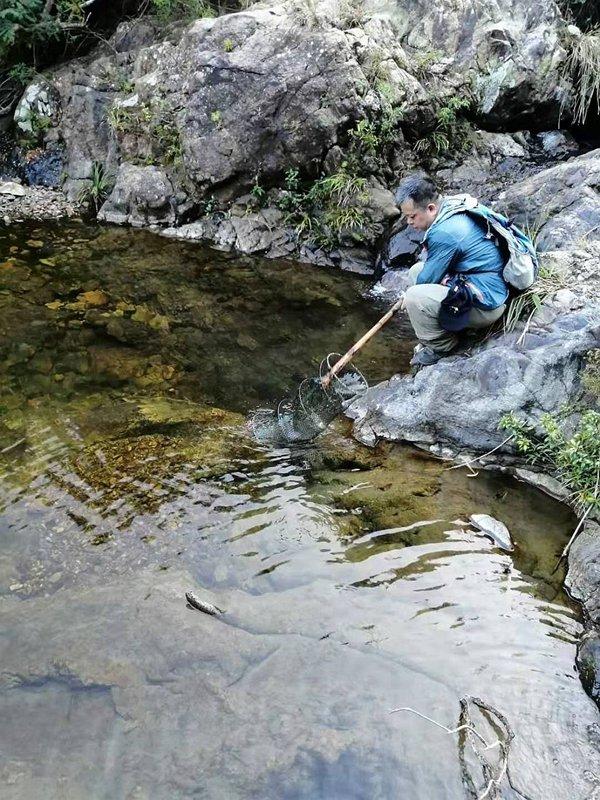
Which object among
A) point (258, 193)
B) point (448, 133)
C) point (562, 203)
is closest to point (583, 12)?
point (448, 133)

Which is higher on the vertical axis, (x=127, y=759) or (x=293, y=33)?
(x=293, y=33)

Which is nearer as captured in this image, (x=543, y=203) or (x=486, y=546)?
(x=486, y=546)

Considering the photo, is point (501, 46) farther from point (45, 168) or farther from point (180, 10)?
point (45, 168)

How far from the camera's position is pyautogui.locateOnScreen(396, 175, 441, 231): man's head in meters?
5.15

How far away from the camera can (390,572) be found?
421cm

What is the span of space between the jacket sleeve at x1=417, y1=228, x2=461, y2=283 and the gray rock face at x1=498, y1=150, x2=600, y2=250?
2231mm

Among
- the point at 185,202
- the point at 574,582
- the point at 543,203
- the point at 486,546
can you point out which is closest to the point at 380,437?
the point at 486,546

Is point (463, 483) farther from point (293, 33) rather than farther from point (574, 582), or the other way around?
point (293, 33)

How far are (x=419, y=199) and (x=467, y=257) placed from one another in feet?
2.25

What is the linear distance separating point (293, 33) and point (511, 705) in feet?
36.0

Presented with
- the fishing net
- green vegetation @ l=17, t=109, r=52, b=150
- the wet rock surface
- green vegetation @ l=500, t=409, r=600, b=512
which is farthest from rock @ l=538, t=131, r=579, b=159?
green vegetation @ l=17, t=109, r=52, b=150

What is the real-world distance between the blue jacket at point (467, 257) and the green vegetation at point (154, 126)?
739cm

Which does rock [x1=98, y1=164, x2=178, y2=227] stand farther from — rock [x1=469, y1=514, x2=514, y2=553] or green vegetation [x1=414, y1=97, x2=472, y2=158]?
rock [x1=469, y1=514, x2=514, y2=553]

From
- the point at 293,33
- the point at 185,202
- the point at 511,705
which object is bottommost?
the point at 511,705
